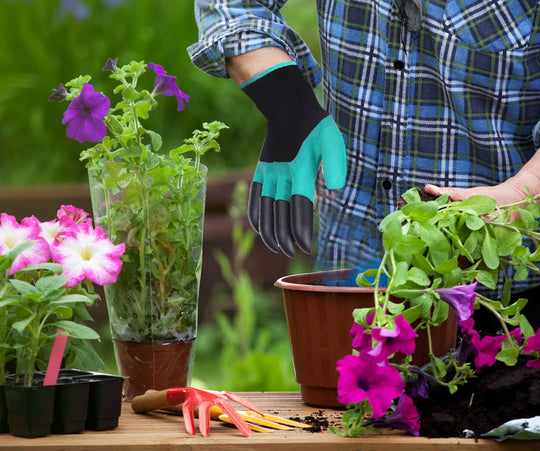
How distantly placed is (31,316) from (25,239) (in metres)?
0.11

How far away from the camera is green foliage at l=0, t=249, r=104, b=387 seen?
0.81m

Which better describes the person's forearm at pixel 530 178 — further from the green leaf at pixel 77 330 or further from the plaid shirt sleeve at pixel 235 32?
the green leaf at pixel 77 330

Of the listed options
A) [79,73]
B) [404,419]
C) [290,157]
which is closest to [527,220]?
[404,419]

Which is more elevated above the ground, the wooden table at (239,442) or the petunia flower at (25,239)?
the petunia flower at (25,239)

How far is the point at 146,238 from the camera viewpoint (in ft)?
3.42

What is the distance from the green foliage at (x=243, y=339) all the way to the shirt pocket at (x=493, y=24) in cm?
120

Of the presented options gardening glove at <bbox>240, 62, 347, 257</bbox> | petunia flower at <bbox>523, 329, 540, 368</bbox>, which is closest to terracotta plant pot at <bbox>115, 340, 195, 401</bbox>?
gardening glove at <bbox>240, 62, 347, 257</bbox>

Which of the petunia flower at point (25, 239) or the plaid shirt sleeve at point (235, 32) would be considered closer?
the petunia flower at point (25, 239)

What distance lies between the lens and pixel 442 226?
85 centimetres

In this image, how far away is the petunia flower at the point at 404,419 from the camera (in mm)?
799

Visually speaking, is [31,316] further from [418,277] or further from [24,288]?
[418,277]

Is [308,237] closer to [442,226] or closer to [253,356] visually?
[442,226]

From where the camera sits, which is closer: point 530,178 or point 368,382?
point 368,382

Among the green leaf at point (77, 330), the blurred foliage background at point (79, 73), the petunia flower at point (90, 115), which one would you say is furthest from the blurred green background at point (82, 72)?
the green leaf at point (77, 330)
